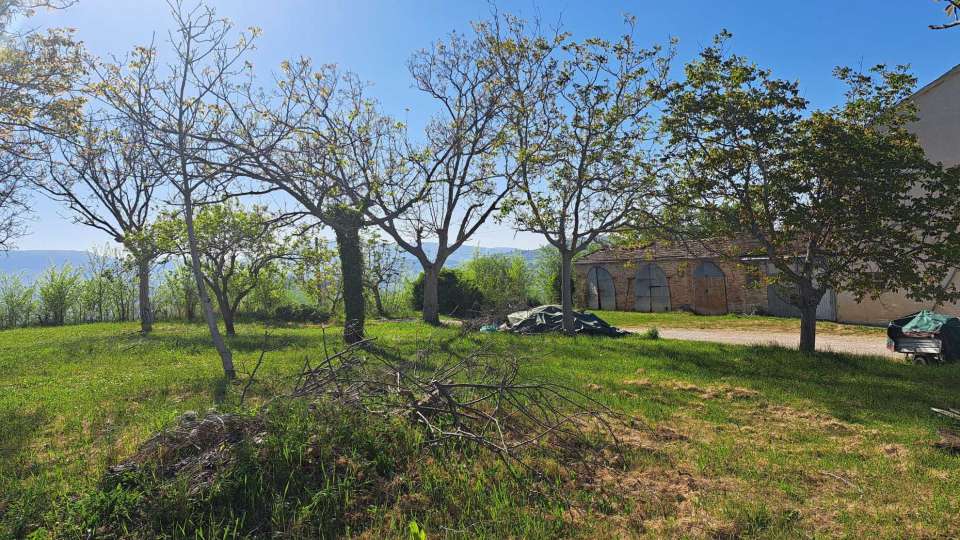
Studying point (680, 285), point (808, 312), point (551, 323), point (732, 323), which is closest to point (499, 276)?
point (680, 285)

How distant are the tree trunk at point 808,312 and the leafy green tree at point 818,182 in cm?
2

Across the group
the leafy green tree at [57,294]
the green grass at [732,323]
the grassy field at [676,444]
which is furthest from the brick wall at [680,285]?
the leafy green tree at [57,294]

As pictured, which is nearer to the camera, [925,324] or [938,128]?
[925,324]

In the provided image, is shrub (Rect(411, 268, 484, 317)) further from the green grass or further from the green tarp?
the green tarp

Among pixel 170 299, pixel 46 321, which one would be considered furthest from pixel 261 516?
pixel 46 321

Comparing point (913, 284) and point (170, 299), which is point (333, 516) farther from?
point (170, 299)

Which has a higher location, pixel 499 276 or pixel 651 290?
pixel 499 276

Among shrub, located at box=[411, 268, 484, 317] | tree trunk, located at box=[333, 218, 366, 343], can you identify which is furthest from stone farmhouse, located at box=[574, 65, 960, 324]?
tree trunk, located at box=[333, 218, 366, 343]

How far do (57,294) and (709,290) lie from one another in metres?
31.4

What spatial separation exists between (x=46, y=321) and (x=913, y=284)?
1260 inches

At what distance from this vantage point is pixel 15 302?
23625 millimetres

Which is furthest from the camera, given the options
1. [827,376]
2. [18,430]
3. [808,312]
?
[808,312]

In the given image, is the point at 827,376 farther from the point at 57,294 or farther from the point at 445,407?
the point at 57,294

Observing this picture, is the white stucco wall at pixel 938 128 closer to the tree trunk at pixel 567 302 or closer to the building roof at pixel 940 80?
the building roof at pixel 940 80
